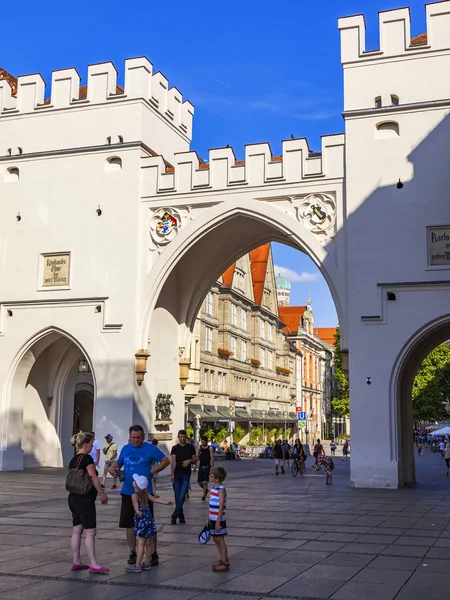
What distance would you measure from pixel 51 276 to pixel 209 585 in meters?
18.1

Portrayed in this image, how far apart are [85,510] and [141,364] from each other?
581 inches

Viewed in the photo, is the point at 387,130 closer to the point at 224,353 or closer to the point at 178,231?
the point at 178,231

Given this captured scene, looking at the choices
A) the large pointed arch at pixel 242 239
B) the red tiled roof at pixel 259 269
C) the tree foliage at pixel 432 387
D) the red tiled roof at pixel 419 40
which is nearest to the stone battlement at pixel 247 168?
the large pointed arch at pixel 242 239

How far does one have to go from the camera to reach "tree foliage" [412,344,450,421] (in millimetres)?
48656

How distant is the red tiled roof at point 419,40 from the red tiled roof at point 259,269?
130 feet

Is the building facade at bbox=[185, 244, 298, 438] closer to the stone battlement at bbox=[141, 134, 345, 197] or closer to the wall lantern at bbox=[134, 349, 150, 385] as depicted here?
the wall lantern at bbox=[134, 349, 150, 385]

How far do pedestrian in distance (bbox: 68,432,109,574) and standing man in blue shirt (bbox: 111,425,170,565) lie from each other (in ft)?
1.14

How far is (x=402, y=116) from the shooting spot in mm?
20484

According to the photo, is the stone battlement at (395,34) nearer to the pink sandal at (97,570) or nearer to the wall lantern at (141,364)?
the wall lantern at (141,364)

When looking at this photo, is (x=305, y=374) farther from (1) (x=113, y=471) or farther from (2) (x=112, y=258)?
(1) (x=113, y=471)

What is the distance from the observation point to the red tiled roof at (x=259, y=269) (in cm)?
6200

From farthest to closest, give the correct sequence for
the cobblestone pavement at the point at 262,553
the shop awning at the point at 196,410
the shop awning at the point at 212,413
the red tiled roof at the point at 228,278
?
the red tiled roof at the point at 228,278 < the shop awning at the point at 212,413 < the shop awning at the point at 196,410 < the cobblestone pavement at the point at 262,553

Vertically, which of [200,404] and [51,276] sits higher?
[51,276]

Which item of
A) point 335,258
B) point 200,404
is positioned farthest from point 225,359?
point 335,258
